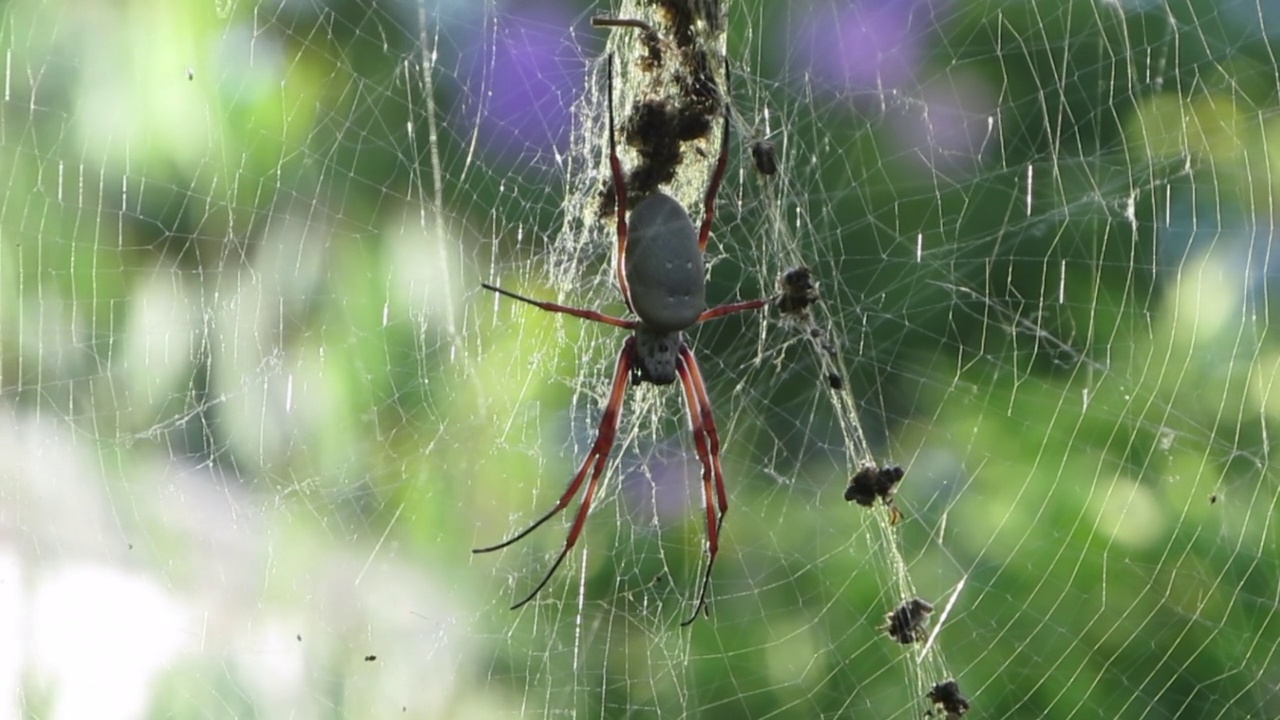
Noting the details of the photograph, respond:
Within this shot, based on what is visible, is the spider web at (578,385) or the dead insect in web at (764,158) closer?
the dead insect in web at (764,158)

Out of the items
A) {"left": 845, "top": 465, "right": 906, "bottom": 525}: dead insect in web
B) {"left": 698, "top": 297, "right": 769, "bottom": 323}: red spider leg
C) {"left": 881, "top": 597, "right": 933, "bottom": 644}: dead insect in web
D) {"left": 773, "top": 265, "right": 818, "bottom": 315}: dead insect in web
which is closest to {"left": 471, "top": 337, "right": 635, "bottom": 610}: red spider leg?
{"left": 698, "top": 297, "right": 769, "bottom": 323}: red spider leg

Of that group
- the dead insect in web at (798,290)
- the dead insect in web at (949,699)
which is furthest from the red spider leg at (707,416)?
the dead insect in web at (949,699)

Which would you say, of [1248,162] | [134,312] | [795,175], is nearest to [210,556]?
[134,312]

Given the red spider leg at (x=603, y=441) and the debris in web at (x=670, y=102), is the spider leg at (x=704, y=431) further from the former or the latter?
the debris in web at (x=670, y=102)

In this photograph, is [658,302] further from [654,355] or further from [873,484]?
[873,484]

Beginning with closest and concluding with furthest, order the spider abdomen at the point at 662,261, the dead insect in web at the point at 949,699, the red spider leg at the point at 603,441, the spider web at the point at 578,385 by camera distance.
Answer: the spider abdomen at the point at 662,261, the dead insect in web at the point at 949,699, the red spider leg at the point at 603,441, the spider web at the point at 578,385

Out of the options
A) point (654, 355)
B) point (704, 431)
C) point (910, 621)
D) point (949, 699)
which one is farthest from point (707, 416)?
point (949, 699)

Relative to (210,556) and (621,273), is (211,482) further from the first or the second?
(621,273)
